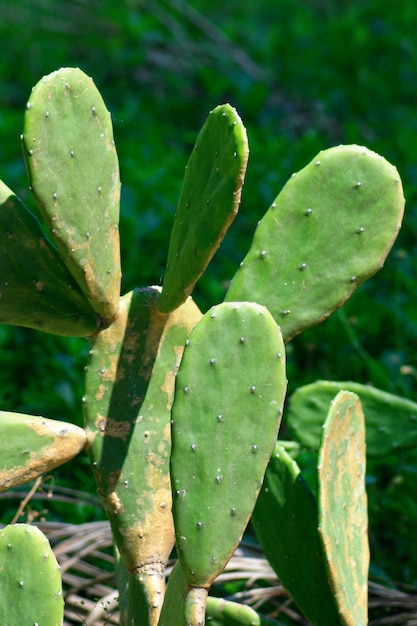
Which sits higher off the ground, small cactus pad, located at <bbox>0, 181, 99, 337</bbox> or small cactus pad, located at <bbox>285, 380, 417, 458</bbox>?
small cactus pad, located at <bbox>0, 181, 99, 337</bbox>

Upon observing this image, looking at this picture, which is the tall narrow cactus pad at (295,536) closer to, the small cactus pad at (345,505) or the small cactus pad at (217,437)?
the small cactus pad at (345,505)

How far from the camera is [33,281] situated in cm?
123

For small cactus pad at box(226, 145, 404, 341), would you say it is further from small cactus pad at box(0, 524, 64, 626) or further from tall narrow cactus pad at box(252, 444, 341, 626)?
small cactus pad at box(0, 524, 64, 626)

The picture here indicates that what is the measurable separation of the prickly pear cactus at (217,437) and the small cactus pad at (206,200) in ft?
0.30

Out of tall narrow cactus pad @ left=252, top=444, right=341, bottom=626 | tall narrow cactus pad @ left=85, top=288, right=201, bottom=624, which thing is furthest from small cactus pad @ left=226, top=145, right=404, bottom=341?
tall narrow cactus pad @ left=252, top=444, right=341, bottom=626

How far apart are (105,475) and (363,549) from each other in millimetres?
379

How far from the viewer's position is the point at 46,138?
110 centimetres

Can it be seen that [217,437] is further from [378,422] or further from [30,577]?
[378,422]

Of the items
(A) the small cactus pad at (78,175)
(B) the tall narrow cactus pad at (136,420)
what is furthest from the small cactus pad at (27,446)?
(A) the small cactus pad at (78,175)

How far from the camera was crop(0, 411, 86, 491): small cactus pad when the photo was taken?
1164 millimetres

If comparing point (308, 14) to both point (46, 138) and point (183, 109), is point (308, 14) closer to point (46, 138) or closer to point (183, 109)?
point (183, 109)

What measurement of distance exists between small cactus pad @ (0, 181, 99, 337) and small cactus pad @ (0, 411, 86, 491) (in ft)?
0.46

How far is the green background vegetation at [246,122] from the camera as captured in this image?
7.56 feet

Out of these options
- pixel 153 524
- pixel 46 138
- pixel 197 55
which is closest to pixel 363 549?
pixel 153 524
